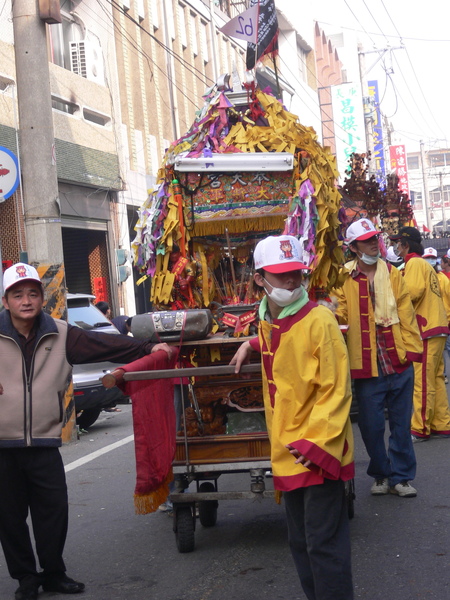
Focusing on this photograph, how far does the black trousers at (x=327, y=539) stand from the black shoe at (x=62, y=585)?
1.84 meters

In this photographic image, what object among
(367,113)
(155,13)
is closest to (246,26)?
(155,13)

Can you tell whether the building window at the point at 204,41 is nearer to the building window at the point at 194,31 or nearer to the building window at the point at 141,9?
the building window at the point at 194,31

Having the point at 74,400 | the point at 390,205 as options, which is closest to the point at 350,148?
the point at 390,205

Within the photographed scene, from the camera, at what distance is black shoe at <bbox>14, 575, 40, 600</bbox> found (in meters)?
5.38

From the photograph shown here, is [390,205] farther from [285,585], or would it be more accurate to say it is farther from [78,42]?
[285,585]

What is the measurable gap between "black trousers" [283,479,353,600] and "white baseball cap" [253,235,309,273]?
0.98 m

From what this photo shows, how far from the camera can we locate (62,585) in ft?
18.0

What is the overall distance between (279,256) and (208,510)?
9.88ft

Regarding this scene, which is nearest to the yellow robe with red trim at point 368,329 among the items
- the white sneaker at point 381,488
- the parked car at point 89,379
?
the white sneaker at point 381,488

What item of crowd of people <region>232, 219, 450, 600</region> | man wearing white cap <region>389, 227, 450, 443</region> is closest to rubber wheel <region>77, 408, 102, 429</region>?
man wearing white cap <region>389, 227, 450, 443</region>

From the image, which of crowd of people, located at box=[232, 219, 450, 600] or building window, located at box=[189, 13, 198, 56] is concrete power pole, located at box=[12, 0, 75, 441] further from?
building window, located at box=[189, 13, 198, 56]

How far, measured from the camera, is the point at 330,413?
161 inches

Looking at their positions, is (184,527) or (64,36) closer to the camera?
(184,527)

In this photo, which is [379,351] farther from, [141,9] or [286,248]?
[141,9]
